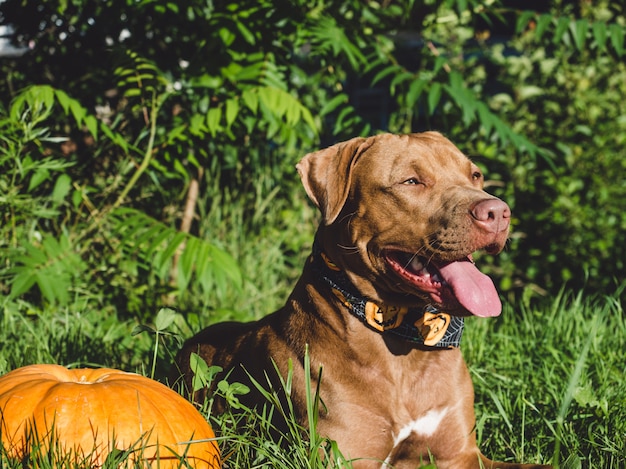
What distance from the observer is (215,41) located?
170 inches

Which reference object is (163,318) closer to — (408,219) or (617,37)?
(408,219)

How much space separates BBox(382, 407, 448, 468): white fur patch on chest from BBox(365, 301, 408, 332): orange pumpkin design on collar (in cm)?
35

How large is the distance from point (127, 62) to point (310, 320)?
229 cm

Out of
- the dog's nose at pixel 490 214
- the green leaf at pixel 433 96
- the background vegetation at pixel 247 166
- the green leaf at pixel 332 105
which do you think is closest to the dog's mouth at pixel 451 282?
the dog's nose at pixel 490 214

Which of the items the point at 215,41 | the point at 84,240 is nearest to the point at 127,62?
the point at 215,41

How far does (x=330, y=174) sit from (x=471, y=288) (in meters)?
0.71

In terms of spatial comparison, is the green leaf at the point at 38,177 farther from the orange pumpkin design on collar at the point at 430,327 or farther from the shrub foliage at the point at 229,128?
the orange pumpkin design on collar at the point at 430,327

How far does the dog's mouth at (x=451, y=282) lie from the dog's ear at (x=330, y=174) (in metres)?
0.29

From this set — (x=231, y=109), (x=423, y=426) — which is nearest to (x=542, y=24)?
(x=231, y=109)

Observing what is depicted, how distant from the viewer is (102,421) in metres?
2.19

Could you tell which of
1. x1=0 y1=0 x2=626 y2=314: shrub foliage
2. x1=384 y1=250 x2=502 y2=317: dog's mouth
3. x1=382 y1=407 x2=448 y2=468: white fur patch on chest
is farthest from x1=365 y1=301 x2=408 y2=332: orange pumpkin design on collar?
x1=0 y1=0 x2=626 y2=314: shrub foliage

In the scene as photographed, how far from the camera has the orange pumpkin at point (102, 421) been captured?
84.7 inches

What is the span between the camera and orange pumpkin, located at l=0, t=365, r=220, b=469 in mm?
2152

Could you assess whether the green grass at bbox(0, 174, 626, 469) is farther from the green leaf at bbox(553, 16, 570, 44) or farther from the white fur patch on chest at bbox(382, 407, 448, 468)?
the green leaf at bbox(553, 16, 570, 44)
